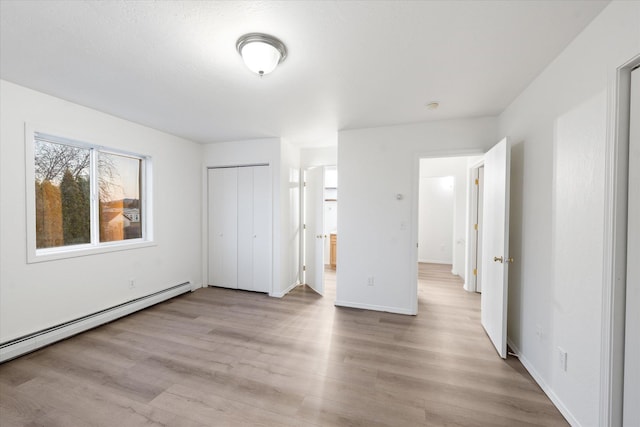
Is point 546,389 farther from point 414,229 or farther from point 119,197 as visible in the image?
point 119,197

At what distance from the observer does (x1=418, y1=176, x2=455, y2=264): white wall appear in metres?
6.52

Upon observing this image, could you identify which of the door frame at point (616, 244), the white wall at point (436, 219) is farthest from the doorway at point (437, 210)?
the door frame at point (616, 244)

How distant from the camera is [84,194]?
116 inches

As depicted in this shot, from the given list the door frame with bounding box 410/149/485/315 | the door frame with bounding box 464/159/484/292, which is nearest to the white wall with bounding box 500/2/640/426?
the door frame with bounding box 410/149/485/315

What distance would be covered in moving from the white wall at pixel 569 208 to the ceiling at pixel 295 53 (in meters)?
0.20

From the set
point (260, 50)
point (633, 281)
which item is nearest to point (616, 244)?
point (633, 281)

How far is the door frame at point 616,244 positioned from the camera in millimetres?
1312

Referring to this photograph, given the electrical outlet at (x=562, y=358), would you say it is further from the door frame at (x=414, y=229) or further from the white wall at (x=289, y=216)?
the white wall at (x=289, y=216)

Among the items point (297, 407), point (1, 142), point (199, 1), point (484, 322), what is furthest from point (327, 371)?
point (1, 142)

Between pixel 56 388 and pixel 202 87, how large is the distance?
2.71 m

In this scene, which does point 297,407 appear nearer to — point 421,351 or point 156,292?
point 421,351

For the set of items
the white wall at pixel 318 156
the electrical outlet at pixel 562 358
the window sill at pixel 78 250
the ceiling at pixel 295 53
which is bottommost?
the electrical outlet at pixel 562 358

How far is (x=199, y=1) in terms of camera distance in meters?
1.35

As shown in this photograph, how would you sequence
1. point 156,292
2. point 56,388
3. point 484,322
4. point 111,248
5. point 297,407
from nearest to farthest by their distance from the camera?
point 297,407 → point 56,388 → point 484,322 → point 111,248 → point 156,292
